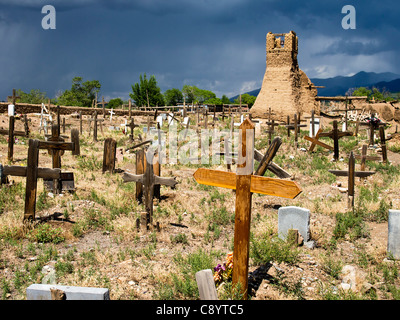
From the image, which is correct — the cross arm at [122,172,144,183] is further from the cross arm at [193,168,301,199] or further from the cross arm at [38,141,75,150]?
the cross arm at [193,168,301,199]

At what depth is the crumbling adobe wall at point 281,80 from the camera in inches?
1154

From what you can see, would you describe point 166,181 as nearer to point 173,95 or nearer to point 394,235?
point 394,235

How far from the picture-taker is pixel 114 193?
10531 mm

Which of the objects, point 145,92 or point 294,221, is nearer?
point 294,221

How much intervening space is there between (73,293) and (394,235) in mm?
5838

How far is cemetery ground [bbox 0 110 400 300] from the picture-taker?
5.32 m

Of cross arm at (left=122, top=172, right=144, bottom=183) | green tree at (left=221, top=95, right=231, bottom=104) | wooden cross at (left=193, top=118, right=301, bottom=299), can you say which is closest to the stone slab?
wooden cross at (left=193, top=118, right=301, bottom=299)

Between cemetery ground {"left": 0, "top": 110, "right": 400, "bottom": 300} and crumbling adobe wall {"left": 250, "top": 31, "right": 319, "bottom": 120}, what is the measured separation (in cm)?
1783

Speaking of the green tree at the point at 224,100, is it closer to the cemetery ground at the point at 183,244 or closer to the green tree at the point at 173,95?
the green tree at the point at 173,95

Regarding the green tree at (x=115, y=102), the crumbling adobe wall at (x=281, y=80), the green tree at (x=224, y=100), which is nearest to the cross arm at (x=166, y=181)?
the crumbling adobe wall at (x=281, y=80)

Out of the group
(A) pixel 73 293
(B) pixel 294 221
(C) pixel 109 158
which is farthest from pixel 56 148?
(B) pixel 294 221

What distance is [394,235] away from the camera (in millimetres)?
6605

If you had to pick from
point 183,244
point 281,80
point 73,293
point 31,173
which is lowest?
point 183,244
